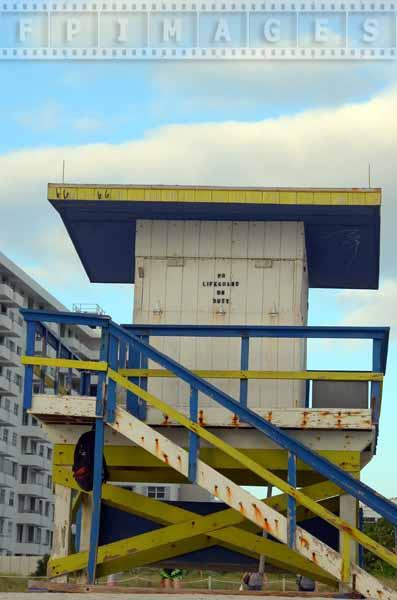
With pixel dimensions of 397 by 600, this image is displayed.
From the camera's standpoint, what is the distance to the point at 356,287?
24.9m

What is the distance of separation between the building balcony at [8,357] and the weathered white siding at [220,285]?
88730mm

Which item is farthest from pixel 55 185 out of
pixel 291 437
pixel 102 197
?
pixel 291 437

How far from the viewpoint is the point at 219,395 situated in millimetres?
15812

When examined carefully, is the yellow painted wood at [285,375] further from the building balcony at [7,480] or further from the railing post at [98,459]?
the building balcony at [7,480]

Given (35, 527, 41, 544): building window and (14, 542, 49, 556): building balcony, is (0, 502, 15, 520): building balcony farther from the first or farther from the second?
(35, 527, 41, 544): building window

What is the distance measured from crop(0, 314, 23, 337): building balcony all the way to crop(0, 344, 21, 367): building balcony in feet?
4.32

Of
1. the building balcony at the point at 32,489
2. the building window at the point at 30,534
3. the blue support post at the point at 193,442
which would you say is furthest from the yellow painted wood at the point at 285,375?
the building window at the point at 30,534

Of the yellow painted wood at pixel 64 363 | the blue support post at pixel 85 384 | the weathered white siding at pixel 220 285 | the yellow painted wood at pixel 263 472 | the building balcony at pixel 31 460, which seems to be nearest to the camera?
the yellow painted wood at pixel 263 472

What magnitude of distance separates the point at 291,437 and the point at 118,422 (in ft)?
7.83

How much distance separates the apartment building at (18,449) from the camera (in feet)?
354

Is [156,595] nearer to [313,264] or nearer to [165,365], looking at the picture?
[165,365]

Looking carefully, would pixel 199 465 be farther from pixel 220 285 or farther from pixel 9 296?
pixel 9 296

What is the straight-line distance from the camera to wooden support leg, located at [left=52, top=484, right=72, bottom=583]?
16.6 metres

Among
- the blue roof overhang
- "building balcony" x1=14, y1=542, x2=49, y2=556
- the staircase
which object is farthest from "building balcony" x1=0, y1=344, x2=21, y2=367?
the staircase
